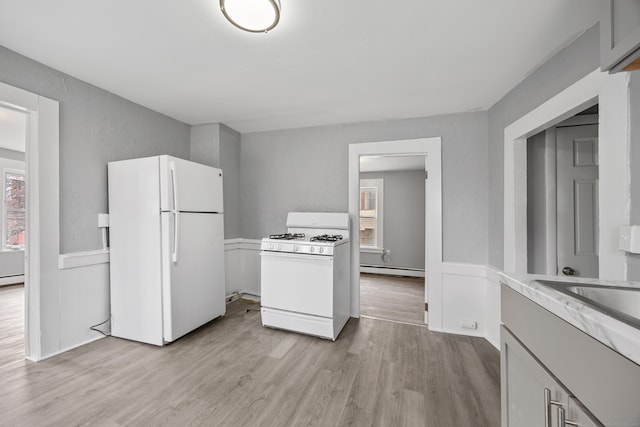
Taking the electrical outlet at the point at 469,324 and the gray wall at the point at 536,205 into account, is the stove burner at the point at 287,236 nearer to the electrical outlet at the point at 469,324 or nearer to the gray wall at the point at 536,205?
the electrical outlet at the point at 469,324

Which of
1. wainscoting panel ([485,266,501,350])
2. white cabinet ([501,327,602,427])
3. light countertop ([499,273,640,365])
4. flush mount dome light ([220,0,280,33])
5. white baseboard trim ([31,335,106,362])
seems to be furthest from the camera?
wainscoting panel ([485,266,501,350])

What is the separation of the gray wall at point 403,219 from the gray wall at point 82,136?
4.38 m

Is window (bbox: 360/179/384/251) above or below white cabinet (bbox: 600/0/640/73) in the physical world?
below

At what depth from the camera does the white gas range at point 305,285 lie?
2.51 m

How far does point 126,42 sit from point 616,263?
3.08 meters

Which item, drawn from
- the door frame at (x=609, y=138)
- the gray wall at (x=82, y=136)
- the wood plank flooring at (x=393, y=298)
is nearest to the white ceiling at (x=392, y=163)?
the wood plank flooring at (x=393, y=298)

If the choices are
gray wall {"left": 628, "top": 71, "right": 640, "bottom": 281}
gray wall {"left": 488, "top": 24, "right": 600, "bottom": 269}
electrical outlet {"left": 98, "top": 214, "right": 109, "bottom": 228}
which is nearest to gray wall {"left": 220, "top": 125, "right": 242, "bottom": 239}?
electrical outlet {"left": 98, "top": 214, "right": 109, "bottom": 228}

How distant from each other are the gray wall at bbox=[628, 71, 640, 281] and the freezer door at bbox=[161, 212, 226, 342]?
2.93m

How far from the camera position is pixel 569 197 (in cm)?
203

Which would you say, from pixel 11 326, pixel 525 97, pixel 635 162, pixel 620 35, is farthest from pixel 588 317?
pixel 11 326

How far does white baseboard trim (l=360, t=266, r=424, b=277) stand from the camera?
208 inches

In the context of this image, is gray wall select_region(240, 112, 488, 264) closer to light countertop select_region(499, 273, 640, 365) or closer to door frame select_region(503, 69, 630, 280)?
door frame select_region(503, 69, 630, 280)

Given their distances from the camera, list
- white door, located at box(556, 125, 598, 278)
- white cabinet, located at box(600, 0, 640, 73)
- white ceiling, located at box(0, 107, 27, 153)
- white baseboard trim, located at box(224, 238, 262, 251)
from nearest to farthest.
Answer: white cabinet, located at box(600, 0, 640, 73)
white door, located at box(556, 125, 598, 278)
white ceiling, located at box(0, 107, 27, 153)
white baseboard trim, located at box(224, 238, 262, 251)

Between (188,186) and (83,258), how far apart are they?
1054 millimetres
